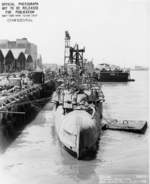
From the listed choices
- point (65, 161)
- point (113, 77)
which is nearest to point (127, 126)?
point (65, 161)

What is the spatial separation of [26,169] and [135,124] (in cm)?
979

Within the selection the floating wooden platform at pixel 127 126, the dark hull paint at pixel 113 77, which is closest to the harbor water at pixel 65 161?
the floating wooden platform at pixel 127 126

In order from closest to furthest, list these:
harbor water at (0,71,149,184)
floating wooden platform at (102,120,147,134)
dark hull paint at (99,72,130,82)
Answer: harbor water at (0,71,149,184)
floating wooden platform at (102,120,147,134)
dark hull paint at (99,72,130,82)

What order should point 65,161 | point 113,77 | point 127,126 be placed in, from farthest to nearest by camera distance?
1. point 113,77
2. point 127,126
3. point 65,161

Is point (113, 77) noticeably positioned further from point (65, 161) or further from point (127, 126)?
point (65, 161)

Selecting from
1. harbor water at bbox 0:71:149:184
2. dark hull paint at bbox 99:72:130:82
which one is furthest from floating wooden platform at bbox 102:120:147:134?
dark hull paint at bbox 99:72:130:82

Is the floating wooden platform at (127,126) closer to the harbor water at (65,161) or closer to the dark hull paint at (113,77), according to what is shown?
the harbor water at (65,161)

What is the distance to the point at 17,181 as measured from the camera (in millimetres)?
13656

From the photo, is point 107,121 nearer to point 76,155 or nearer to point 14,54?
point 76,155

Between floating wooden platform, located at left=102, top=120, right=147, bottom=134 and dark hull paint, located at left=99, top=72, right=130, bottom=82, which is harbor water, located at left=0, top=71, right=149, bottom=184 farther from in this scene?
dark hull paint, located at left=99, top=72, right=130, bottom=82

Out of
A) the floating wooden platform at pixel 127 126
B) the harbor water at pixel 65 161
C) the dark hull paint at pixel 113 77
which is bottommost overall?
the harbor water at pixel 65 161

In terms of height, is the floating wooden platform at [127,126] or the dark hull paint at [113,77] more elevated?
the dark hull paint at [113,77]

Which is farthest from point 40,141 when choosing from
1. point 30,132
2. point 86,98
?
point 86,98

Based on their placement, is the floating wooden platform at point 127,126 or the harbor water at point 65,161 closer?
the harbor water at point 65,161
